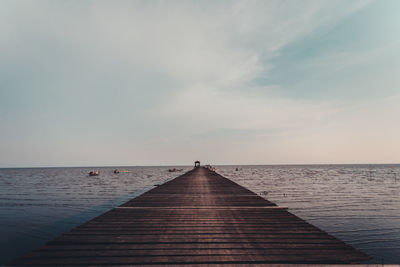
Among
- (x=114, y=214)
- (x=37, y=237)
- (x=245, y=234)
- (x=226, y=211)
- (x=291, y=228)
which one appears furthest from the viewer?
(x=37, y=237)

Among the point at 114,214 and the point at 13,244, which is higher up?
the point at 114,214

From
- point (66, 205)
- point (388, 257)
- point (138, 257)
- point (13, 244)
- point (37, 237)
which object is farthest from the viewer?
point (66, 205)

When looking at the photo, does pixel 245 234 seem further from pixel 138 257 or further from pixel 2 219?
pixel 2 219

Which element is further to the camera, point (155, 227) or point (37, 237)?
point (37, 237)

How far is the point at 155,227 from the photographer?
269 inches

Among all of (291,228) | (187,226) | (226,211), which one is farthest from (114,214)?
(291,228)

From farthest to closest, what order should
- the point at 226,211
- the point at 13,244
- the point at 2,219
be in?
the point at 2,219
the point at 13,244
the point at 226,211

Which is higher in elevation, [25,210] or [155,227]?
[155,227]

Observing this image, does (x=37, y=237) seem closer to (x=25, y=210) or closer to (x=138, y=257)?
(x=25, y=210)

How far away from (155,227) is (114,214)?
2886 mm

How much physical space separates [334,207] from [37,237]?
20.4 m

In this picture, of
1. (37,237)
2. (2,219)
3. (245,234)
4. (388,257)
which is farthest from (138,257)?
(2,219)

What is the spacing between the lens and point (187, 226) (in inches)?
271

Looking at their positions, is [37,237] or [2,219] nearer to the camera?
[37,237]
